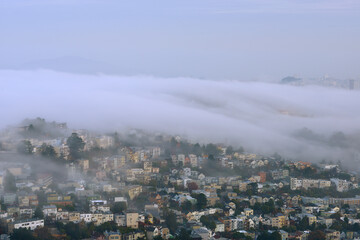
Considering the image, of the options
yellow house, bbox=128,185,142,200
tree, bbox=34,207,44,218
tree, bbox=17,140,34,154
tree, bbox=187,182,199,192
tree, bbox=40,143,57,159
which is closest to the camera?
tree, bbox=34,207,44,218

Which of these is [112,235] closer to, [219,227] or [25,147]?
[219,227]

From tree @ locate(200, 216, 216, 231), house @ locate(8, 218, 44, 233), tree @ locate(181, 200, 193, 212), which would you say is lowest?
tree @ locate(200, 216, 216, 231)

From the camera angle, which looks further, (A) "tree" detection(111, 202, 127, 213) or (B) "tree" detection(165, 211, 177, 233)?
(A) "tree" detection(111, 202, 127, 213)

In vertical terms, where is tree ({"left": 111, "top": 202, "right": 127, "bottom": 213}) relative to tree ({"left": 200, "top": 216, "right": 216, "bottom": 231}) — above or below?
above

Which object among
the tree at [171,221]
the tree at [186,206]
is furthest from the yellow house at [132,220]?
the tree at [186,206]

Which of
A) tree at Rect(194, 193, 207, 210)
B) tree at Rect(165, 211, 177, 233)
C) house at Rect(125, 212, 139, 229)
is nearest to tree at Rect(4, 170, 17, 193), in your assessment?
house at Rect(125, 212, 139, 229)

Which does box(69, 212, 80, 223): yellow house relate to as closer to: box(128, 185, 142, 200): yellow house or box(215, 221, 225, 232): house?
box(128, 185, 142, 200): yellow house

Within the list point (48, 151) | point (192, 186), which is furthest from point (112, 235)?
point (48, 151)

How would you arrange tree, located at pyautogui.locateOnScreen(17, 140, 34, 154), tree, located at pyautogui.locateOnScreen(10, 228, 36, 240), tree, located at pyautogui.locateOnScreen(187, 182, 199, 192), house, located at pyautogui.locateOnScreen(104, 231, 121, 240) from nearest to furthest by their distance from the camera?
1. tree, located at pyautogui.locateOnScreen(10, 228, 36, 240)
2. house, located at pyautogui.locateOnScreen(104, 231, 121, 240)
3. tree, located at pyautogui.locateOnScreen(187, 182, 199, 192)
4. tree, located at pyautogui.locateOnScreen(17, 140, 34, 154)
